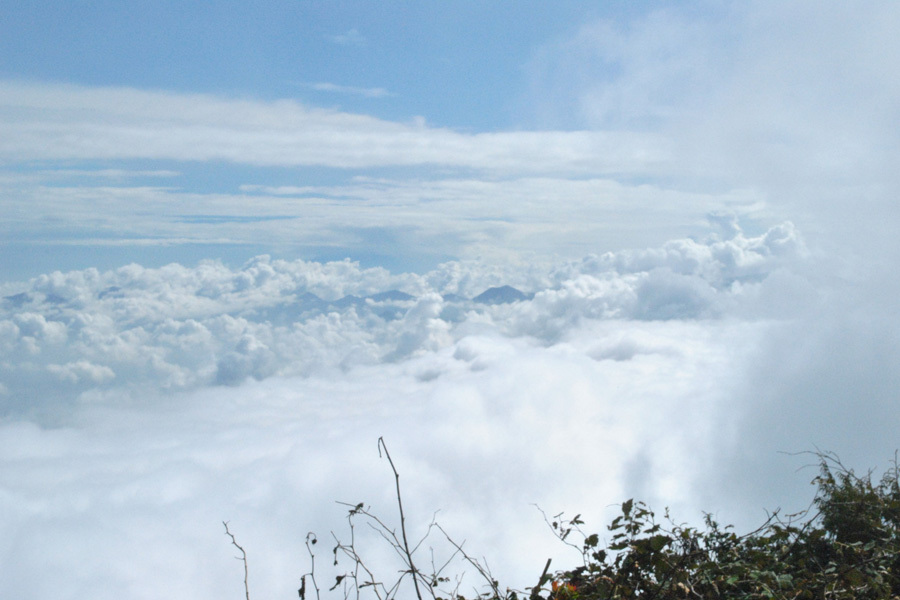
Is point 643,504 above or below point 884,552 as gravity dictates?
above

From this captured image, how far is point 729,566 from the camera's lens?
426 cm

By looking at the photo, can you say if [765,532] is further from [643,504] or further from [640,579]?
[640,579]

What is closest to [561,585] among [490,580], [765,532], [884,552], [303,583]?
[490,580]

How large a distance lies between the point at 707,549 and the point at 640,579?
736 mm

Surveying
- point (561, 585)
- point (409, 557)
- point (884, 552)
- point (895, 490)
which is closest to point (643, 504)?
point (561, 585)

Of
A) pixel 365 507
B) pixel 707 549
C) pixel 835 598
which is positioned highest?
pixel 365 507

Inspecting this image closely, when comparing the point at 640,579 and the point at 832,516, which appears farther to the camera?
the point at 832,516

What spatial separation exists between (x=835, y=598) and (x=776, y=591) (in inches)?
16.8

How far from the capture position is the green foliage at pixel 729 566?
423cm

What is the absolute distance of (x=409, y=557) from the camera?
401 centimetres

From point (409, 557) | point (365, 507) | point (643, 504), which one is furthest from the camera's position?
point (643, 504)

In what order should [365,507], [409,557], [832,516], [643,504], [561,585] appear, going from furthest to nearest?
[832,516], [643,504], [365,507], [561,585], [409,557]

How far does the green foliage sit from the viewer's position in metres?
4.23

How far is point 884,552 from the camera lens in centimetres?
483
